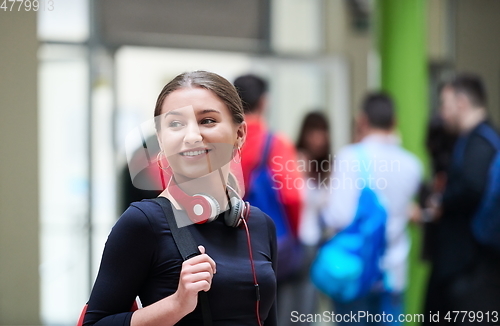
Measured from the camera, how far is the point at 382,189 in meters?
3.68

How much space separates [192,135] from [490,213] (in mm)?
2606

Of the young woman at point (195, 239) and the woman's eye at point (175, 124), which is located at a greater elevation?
the woman's eye at point (175, 124)

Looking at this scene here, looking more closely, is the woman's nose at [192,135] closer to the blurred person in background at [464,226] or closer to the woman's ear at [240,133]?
the woman's ear at [240,133]

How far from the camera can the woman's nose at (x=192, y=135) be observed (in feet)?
4.61

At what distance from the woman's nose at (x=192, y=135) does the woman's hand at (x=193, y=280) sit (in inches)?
9.3

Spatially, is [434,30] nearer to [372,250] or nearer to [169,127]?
[372,250]

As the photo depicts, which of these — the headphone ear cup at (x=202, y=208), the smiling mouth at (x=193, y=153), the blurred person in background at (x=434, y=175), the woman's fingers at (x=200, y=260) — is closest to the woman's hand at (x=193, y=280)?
the woman's fingers at (x=200, y=260)

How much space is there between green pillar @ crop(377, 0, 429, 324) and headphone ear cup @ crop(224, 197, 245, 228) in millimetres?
3923

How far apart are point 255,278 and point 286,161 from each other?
1.70 meters

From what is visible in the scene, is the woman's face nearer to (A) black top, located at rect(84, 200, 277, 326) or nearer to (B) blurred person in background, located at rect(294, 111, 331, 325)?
(A) black top, located at rect(84, 200, 277, 326)

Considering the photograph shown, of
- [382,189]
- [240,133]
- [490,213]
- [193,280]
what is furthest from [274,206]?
[193,280]

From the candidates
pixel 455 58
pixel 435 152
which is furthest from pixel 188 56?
pixel 455 58

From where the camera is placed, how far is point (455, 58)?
21.8 feet

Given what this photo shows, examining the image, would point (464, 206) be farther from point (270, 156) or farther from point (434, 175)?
point (270, 156)
